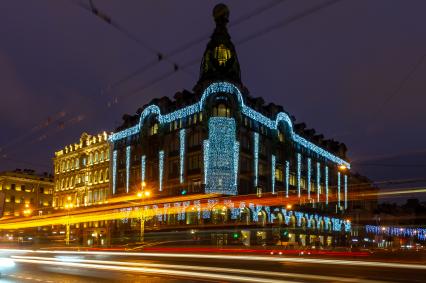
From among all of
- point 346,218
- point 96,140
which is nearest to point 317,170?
point 346,218

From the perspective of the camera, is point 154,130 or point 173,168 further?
point 154,130

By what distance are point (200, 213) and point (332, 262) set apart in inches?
1482

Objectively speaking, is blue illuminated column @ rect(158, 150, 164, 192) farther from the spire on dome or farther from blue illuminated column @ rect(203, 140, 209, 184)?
the spire on dome

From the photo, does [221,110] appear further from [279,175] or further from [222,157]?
[279,175]

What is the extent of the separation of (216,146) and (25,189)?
71006mm

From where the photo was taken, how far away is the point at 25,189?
112 metres

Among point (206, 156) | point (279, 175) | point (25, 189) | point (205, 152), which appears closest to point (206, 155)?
point (206, 156)

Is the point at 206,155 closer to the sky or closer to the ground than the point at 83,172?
closer to the sky

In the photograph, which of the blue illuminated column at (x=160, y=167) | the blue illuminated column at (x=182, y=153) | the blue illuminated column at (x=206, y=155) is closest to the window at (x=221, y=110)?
the blue illuminated column at (x=206, y=155)

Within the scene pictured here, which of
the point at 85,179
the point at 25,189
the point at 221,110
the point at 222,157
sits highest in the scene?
the point at 221,110

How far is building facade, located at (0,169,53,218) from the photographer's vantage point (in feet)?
352

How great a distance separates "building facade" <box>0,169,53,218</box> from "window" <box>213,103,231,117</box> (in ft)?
202

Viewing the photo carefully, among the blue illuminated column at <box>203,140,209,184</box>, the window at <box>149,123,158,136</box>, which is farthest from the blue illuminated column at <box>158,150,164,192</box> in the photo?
the blue illuminated column at <box>203,140,209,184</box>

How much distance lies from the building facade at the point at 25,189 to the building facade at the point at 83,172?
62.3 feet
